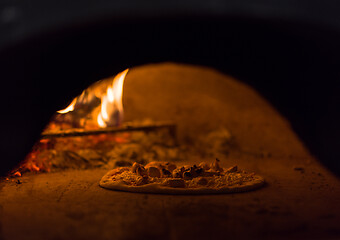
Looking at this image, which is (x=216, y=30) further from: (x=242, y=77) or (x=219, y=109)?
(x=219, y=109)

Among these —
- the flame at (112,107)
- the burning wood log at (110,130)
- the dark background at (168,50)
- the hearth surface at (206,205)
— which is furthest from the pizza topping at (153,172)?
the flame at (112,107)

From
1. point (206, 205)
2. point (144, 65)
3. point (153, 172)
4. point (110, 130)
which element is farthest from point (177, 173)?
point (110, 130)

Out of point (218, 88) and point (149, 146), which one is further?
point (218, 88)

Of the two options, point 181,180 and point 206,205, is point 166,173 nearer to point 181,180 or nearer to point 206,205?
point 181,180

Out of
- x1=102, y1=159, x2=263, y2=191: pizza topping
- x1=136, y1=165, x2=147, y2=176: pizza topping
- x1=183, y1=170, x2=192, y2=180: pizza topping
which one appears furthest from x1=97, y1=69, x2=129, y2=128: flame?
x1=183, y1=170, x2=192, y2=180: pizza topping

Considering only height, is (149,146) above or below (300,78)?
below

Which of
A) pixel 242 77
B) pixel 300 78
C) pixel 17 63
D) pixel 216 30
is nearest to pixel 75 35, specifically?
pixel 17 63
